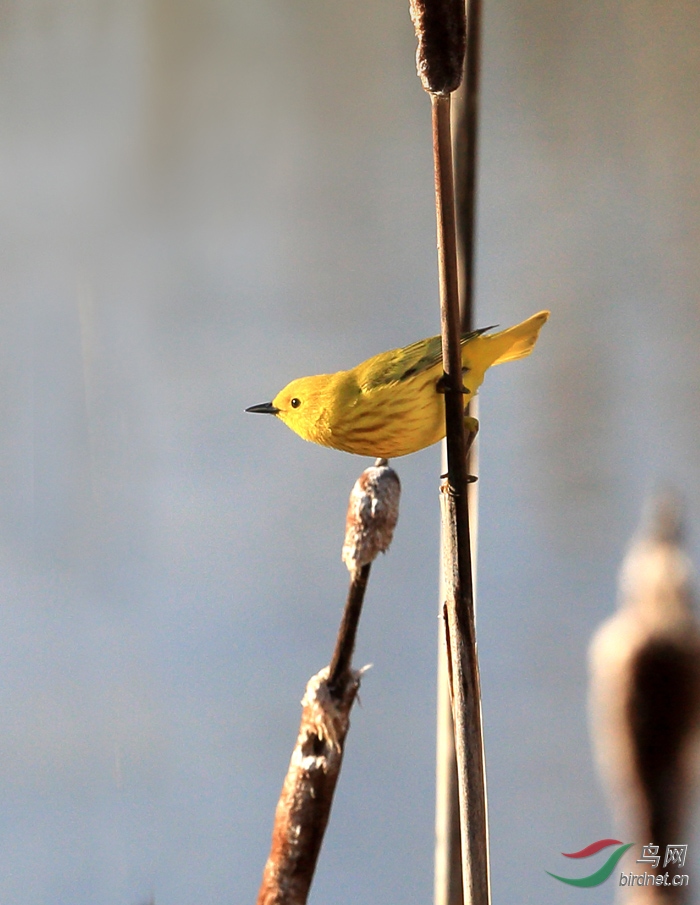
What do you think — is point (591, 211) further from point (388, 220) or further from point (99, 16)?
point (99, 16)

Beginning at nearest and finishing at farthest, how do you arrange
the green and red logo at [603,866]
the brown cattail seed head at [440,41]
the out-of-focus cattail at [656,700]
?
1. the brown cattail seed head at [440,41]
2. the out-of-focus cattail at [656,700]
3. the green and red logo at [603,866]

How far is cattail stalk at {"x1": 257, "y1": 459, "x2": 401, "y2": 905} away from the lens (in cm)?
43

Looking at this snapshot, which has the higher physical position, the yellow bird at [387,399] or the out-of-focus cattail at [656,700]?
the yellow bird at [387,399]

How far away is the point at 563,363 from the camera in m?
0.82

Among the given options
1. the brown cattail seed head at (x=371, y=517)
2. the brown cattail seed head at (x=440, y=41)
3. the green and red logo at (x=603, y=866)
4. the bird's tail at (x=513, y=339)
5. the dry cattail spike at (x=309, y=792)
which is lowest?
the green and red logo at (x=603, y=866)

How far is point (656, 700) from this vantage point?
16.5 inches

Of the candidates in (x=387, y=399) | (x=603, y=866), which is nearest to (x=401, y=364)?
(x=387, y=399)

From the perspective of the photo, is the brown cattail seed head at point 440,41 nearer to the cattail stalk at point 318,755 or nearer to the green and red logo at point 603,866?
the cattail stalk at point 318,755

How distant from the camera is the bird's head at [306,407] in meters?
0.47

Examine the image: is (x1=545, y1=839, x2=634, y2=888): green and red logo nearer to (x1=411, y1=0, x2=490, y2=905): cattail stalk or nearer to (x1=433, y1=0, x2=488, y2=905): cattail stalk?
(x1=433, y1=0, x2=488, y2=905): cattail stalk

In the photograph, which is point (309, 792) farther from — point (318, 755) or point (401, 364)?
point (401, 364)

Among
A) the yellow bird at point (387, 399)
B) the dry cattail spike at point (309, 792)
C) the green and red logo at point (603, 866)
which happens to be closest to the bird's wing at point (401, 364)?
the yellow bird at point (387, 399)

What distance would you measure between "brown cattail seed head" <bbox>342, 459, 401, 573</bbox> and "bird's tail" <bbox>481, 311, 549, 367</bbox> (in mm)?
105

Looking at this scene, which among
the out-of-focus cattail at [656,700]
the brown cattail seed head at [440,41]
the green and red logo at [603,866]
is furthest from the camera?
the green and red logo at [603,866]
